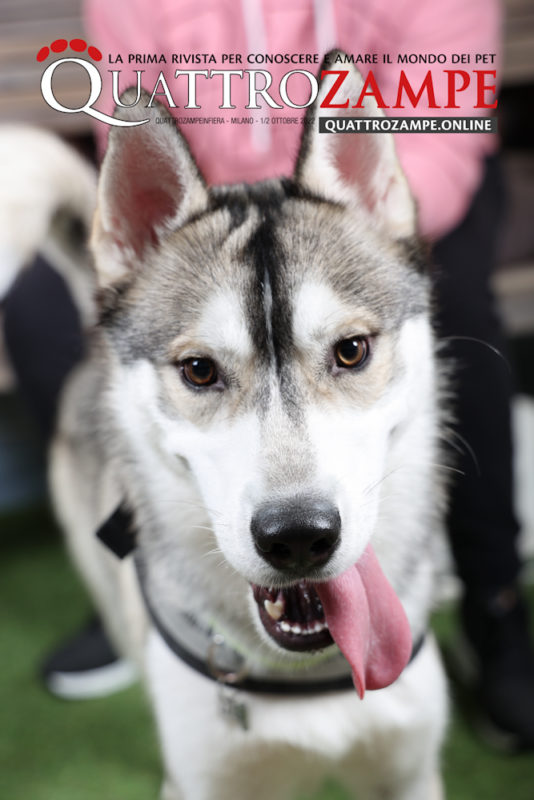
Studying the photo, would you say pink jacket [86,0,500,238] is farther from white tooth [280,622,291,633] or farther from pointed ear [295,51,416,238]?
white tooth [280,622,291,633]

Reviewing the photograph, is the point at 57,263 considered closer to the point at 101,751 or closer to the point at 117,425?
the point at 117,425

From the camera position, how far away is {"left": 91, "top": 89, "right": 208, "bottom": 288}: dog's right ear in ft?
3.59

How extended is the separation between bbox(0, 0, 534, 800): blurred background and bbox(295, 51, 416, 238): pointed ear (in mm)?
1102

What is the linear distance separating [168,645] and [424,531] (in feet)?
1.54

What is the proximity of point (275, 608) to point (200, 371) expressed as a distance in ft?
1.12

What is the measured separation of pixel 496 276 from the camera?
2691 mm

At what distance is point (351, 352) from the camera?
109 centimetres

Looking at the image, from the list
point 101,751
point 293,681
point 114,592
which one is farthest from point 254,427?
point 101,751

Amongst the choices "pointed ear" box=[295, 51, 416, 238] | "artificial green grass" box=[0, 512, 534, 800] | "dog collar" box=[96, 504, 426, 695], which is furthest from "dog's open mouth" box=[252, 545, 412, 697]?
"artificial green grass" box=[0, 512, 534, 800]

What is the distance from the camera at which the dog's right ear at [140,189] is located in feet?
3.59

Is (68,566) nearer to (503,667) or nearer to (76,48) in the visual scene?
(503,667)

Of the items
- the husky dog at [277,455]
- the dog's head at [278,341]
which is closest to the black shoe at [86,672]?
the husky dog at [277,455]

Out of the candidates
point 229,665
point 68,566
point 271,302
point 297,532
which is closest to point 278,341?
point 271,302

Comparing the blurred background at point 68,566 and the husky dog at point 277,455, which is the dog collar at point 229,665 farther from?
the blurred background at point 68,566
